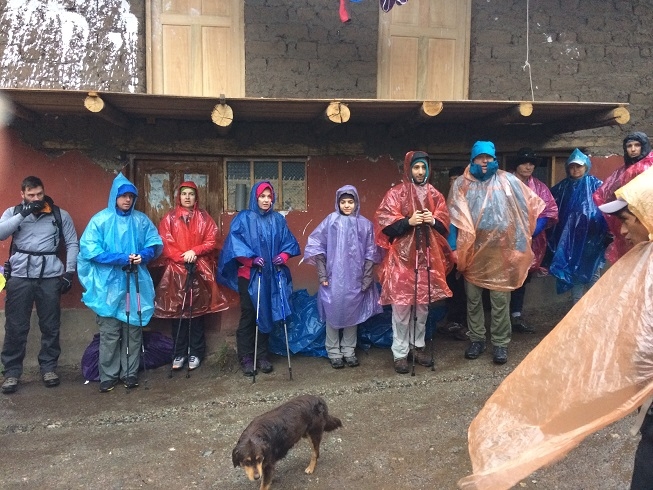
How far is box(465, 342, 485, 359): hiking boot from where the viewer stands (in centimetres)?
511

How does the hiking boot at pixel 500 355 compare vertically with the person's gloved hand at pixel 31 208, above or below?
below

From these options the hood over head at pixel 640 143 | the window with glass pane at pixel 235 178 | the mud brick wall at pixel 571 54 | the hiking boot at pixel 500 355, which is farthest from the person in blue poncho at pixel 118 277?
the hood over head at pixel 640 143

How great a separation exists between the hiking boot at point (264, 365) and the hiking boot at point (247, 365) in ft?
0.28

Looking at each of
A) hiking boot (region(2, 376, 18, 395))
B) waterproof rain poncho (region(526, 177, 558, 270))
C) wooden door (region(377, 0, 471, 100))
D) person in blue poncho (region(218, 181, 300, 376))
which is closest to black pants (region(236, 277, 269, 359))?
person in blue poncho (region(218, 181, 300, 376))

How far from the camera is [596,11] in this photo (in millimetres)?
6238

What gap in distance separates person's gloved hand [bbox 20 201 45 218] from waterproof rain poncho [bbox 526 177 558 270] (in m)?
5.05

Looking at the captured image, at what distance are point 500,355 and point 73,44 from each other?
5.56 metres

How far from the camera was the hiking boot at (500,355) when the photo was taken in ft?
16.2

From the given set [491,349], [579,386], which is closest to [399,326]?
[491,349]

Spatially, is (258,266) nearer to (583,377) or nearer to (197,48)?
(197,48)

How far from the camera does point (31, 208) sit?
15.2 feet

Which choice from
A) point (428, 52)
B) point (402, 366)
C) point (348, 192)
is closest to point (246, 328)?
point (402, 366)

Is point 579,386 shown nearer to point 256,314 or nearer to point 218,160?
point 256,314

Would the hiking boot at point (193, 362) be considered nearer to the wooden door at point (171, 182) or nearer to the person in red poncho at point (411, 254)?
the wooden door at point (171, 182)
